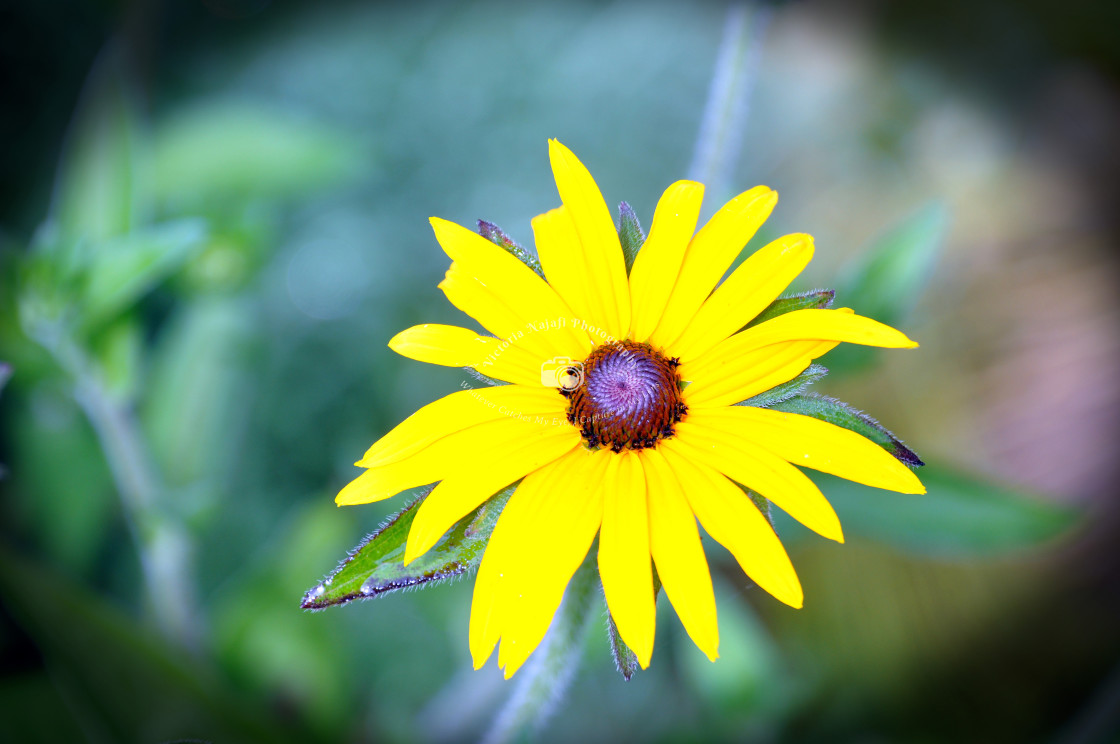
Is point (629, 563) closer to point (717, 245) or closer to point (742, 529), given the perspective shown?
point (742, 529)

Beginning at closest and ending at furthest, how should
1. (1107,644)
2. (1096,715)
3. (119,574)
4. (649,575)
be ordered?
(649,575)
(1096,715)
(1107,644)
(119,574)

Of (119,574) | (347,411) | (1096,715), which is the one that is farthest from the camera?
(347,411)

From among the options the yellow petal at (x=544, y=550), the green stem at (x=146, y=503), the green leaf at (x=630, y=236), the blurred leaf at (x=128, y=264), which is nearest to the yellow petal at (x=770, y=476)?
the yellow petal at (x=544, y=550)

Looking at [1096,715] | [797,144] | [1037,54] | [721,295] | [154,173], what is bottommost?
[1096,715]

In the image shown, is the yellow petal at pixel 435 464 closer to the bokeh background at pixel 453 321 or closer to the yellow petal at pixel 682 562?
the yellow petal at pixel 682 562

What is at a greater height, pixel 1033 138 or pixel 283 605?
pixel 1033 138

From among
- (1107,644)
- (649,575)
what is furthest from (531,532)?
(1107,644)

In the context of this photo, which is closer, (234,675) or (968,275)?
(234,675)

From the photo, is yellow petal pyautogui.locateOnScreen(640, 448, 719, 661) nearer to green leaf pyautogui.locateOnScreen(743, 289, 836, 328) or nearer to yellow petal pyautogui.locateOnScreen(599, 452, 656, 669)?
yellow petal pyautogui.locateOnScreen(599, 452, 656, 669)

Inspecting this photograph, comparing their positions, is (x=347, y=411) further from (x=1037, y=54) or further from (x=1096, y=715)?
(x=1037, y=54)
